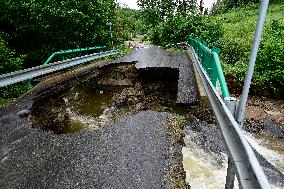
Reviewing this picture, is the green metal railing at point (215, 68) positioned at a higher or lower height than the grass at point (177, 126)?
higher

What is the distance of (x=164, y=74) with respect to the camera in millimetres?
11859

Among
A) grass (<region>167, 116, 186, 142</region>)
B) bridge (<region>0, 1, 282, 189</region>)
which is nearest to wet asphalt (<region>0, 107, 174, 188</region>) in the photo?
bridge (<region>0, 1, 282, 189</region>)

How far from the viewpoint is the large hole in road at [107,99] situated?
6824mm

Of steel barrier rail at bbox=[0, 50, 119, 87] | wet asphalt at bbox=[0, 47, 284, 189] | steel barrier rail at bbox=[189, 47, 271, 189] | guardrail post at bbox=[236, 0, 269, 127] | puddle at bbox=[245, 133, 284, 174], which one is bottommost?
puddle at bbox=[245, 133, 284, 174]

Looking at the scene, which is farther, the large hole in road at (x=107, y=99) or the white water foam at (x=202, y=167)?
the large hole in road at (x=107, y=99)

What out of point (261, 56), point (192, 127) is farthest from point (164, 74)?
point (192, 127)

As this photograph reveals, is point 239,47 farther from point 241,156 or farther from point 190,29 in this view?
point 241,156

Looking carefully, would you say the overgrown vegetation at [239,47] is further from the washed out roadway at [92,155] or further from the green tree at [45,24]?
the green tree at [45,24]

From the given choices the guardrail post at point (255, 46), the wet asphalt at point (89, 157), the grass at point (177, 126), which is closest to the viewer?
the guardrail post at point (255, 46)

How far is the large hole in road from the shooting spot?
6.82 meters

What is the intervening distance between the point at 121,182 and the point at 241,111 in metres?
1.78

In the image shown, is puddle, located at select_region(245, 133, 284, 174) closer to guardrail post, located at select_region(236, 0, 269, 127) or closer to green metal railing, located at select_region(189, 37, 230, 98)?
green metal railing, located at select_region(189, 37, 230, 98)

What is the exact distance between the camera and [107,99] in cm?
913

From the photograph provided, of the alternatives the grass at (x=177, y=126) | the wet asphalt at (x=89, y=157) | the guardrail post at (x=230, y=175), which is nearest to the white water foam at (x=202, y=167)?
the grass at (x=177, y=126)
